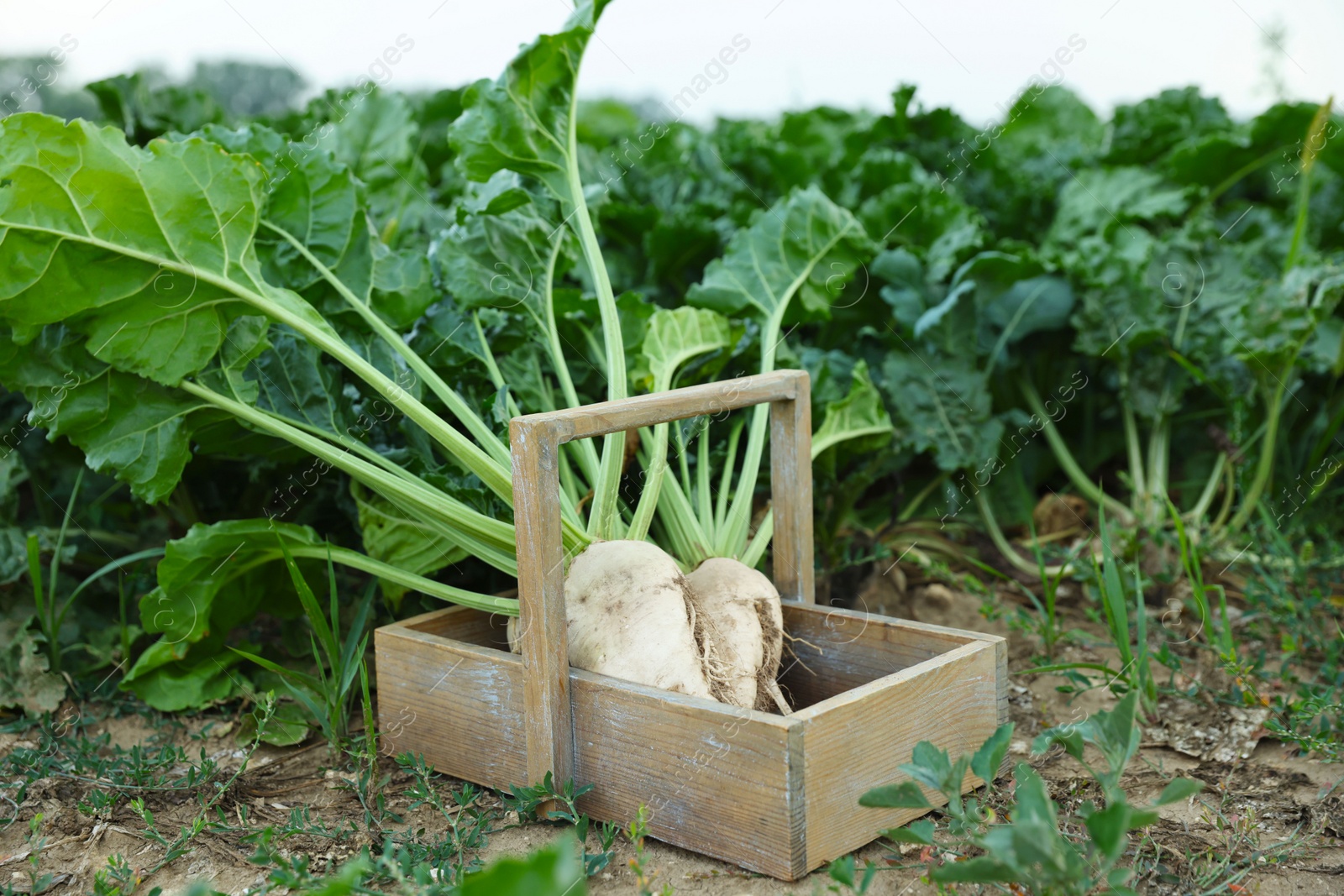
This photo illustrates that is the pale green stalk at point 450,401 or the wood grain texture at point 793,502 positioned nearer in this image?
the pale green stalk at point 450,401

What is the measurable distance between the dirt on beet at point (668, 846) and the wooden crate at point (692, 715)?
0.19 ft

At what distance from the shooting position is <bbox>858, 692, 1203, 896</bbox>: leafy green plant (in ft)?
4.16

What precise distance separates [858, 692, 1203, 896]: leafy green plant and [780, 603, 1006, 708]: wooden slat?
31 cm

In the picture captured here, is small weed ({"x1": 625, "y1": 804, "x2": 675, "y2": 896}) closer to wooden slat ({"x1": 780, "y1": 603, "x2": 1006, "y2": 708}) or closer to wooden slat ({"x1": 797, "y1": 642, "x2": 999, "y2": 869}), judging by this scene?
wooden slat ({"x1": 797, "y1": 642, "x2": 999, "y2": 869})

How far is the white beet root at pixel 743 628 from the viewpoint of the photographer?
1898mm

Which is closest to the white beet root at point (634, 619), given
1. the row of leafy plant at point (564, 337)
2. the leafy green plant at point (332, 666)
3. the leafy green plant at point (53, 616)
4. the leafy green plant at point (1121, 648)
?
the row of leafy plant at point (564, 337)

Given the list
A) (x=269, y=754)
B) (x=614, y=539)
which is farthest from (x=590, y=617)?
(x=269, y=754)

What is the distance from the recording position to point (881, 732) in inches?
67.7

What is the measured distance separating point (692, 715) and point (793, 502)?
64 centimetres

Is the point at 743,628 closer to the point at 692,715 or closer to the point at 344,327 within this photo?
the point at 692,715

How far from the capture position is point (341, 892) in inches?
42.9

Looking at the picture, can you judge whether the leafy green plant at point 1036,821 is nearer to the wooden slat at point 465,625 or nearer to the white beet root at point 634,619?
the white beet root at point 634,619

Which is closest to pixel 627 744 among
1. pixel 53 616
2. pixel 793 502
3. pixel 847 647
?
pixel 847 647

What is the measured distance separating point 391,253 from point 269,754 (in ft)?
3.43
